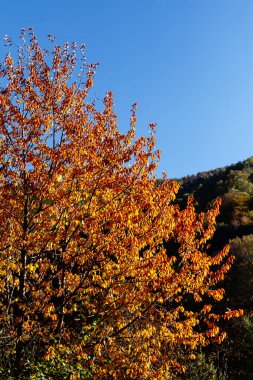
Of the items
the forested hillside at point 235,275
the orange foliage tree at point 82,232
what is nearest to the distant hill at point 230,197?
the forested hillside at point 235,275

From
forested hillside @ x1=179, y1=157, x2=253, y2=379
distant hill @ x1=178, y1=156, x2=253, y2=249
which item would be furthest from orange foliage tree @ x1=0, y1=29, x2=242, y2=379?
distant hill @ x1=178, y1=156, x2=253, y2=249

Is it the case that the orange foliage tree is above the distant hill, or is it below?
below

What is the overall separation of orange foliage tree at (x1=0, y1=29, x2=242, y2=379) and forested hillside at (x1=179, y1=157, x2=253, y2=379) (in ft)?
36.4

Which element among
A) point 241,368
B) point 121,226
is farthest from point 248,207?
point 121,226

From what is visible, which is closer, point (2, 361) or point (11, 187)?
point (11, 187)

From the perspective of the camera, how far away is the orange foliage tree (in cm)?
1174

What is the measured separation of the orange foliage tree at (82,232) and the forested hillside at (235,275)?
436 inches

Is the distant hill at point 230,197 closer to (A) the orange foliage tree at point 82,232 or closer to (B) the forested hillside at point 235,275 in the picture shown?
(B) the forested hillside at point 235,275

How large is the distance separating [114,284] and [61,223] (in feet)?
8.09

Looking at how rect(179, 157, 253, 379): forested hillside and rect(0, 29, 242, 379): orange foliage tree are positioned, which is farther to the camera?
rect(179, 157, 253, 379): forested hillside

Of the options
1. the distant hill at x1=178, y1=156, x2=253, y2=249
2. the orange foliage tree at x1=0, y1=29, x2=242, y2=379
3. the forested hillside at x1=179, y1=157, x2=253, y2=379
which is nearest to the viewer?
the orange foliage tree at x1=0, y1=29, x2=242, y2=379

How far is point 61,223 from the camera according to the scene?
12195 mm

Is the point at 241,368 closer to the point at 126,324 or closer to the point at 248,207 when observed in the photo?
the point at 126,324

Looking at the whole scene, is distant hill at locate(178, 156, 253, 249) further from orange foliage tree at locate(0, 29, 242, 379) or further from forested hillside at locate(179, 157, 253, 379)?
orange foliage tree at locate(0, 29, 242, 379)
